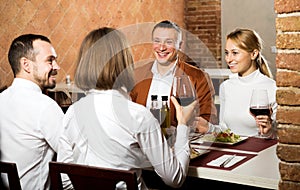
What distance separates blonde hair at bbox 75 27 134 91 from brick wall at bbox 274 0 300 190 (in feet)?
2.41

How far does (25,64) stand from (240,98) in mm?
1505

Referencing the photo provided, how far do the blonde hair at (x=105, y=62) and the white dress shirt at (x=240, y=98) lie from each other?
1.19 m

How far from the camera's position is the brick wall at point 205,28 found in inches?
307

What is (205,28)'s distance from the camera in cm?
793

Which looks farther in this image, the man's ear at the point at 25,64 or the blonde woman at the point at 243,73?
the blonde woman at the point at 243,73

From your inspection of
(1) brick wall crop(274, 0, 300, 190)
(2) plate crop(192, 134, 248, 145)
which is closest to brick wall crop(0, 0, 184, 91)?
(2) plate crop(192, 134, 248, 145)

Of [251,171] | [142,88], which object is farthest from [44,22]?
[251,171]

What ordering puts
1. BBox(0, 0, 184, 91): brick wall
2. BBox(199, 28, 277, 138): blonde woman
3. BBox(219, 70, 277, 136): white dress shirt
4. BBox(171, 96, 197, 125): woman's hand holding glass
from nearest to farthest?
BBox(171, 96, 197, 125): woman's hand holding glass, BBox(219, 70, 277, 136): white dress shirt, BBox(199, 28, 277, 138): blonde woman, BBox(0, 0, 184, 91): brick wall

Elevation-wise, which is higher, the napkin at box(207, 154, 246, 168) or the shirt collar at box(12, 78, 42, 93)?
the shirt collar at box(12, 78, 42, 93)

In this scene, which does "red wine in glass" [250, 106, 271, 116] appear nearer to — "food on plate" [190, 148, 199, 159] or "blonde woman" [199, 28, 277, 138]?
"food on plate" [190, 148, 199, 159]

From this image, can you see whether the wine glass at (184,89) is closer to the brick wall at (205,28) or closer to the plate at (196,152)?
the plate at (196,152)

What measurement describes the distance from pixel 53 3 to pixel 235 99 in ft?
10.2

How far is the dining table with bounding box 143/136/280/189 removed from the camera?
6.50ft

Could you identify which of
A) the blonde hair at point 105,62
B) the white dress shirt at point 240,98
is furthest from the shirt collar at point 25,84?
the white dress shirt at point 240,98
